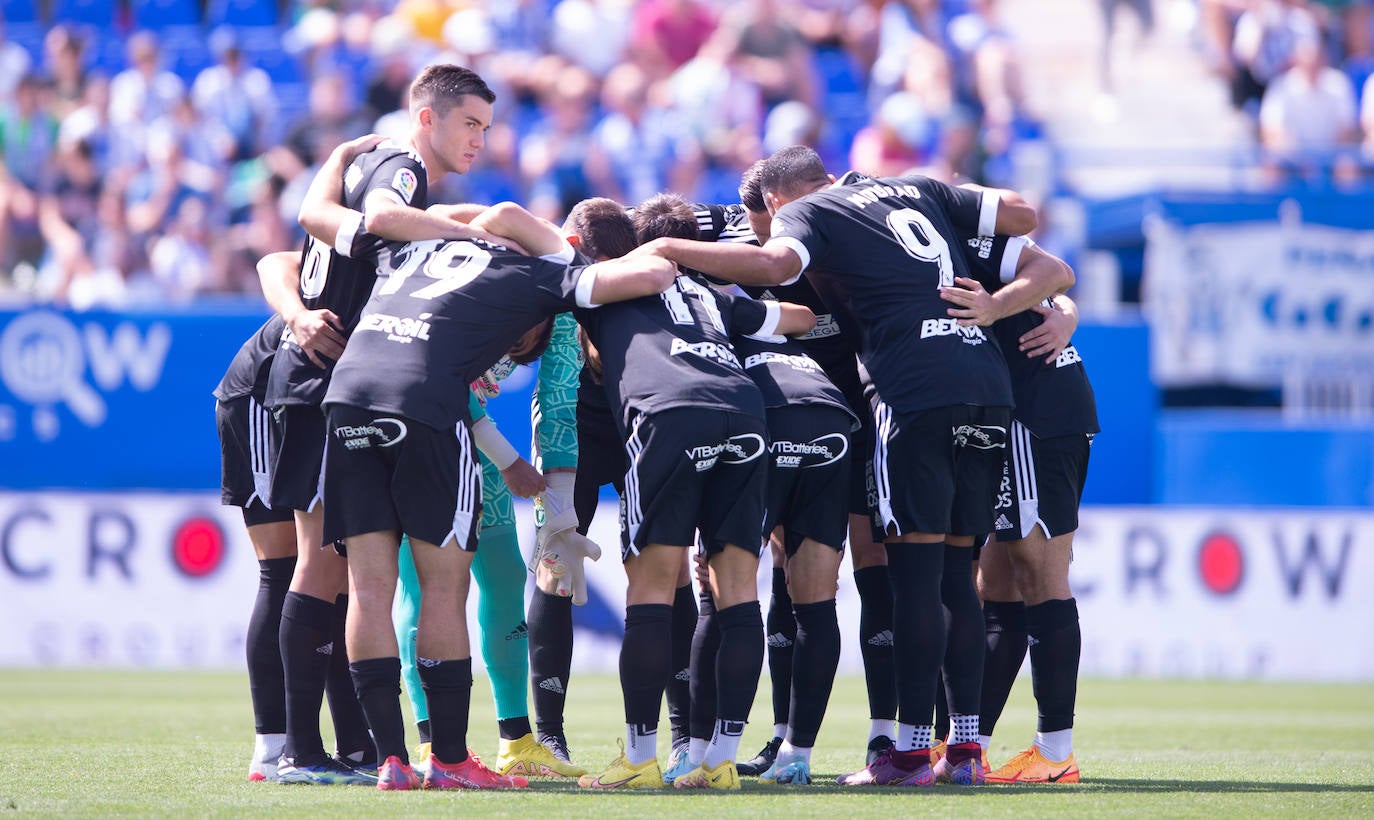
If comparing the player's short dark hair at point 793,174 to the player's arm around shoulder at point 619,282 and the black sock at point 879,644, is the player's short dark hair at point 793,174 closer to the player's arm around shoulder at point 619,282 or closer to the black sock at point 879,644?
the player's arm around shoulder at point 619,282

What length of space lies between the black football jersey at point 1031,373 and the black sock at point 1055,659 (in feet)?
2.13

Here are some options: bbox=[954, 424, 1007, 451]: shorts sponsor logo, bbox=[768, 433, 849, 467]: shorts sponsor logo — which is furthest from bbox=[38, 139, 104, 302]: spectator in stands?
bbox=[954, 424, 1007, 451]: shorts sponsor logo

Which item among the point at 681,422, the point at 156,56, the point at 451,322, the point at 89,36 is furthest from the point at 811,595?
the point at 89,36

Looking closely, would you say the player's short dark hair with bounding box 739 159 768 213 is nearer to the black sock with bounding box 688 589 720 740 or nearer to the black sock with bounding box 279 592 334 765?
the black sock with bounding box 688 589 720 740

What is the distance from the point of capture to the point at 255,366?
5.81 metres

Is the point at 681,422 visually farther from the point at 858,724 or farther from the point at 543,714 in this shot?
the point at 858,724

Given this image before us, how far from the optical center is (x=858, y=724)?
27.2ft

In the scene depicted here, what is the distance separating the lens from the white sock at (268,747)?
5.57 meters

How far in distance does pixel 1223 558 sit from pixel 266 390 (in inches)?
318

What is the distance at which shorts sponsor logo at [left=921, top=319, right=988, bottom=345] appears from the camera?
5703mm

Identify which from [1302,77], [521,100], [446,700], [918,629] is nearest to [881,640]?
[918,629]

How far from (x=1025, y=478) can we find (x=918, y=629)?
0.82m

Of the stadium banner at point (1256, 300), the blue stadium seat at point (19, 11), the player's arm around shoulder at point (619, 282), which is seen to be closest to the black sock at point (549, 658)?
the player's arm around shoulder at point (619, 282)

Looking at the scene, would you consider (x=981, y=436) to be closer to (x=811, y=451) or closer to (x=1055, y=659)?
(x=811, y=451)
